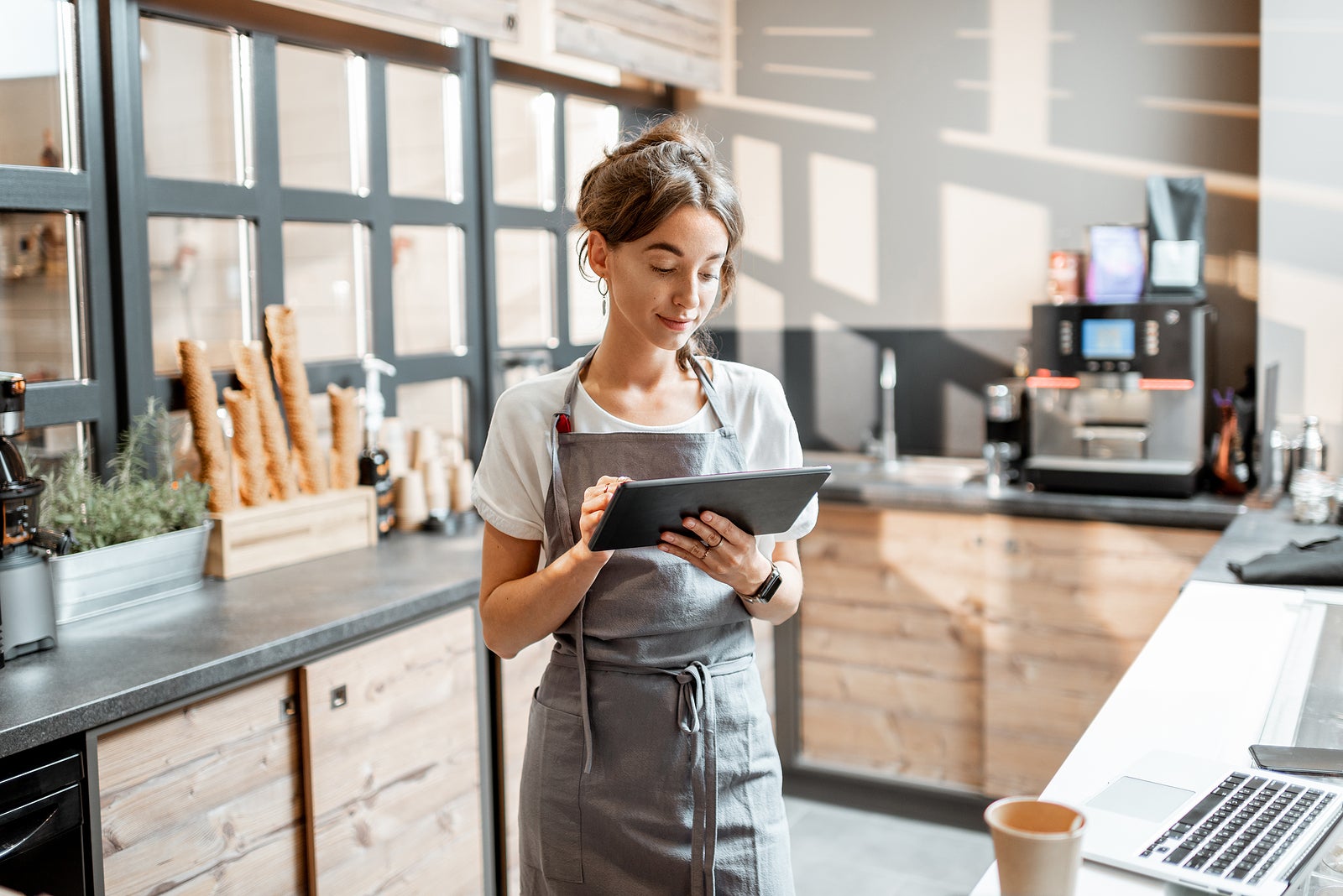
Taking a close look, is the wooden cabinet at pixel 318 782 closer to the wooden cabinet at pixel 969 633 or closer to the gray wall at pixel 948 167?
the wooden cabinet at pixel 969 633

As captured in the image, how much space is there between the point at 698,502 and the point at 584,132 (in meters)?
2.93

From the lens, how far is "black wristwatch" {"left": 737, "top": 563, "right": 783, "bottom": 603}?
1.59 meters

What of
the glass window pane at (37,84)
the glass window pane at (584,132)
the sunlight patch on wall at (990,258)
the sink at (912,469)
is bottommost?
the sink at (912,469)

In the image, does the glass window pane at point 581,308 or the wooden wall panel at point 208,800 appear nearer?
the wooden wall panel at point 208,800

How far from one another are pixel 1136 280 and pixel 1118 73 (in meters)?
0.77

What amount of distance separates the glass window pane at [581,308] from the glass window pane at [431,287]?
0.60 metres

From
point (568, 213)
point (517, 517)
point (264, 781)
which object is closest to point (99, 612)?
point (264, 781)

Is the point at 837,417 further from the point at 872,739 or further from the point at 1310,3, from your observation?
the point at 1310,3

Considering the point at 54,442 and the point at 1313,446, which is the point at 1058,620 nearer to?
the point at 1313,446

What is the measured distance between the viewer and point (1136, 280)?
3.50 m

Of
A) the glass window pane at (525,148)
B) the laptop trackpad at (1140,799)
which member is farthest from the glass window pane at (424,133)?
the laptop trackpad at (1140,799)

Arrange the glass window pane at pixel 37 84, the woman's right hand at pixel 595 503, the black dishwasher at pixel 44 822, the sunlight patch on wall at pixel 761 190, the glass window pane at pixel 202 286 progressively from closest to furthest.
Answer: the woman's right hand at pixel 595 503 < the black dishwasher at pixel 44 822 < the glass window pane at pixel 37 84 < the glass window pane at pixel 202 286 < the sunlight patch on wall at pixel 761 190

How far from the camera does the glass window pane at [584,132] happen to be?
3.97 m

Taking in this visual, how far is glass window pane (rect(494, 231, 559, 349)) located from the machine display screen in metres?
1.68
